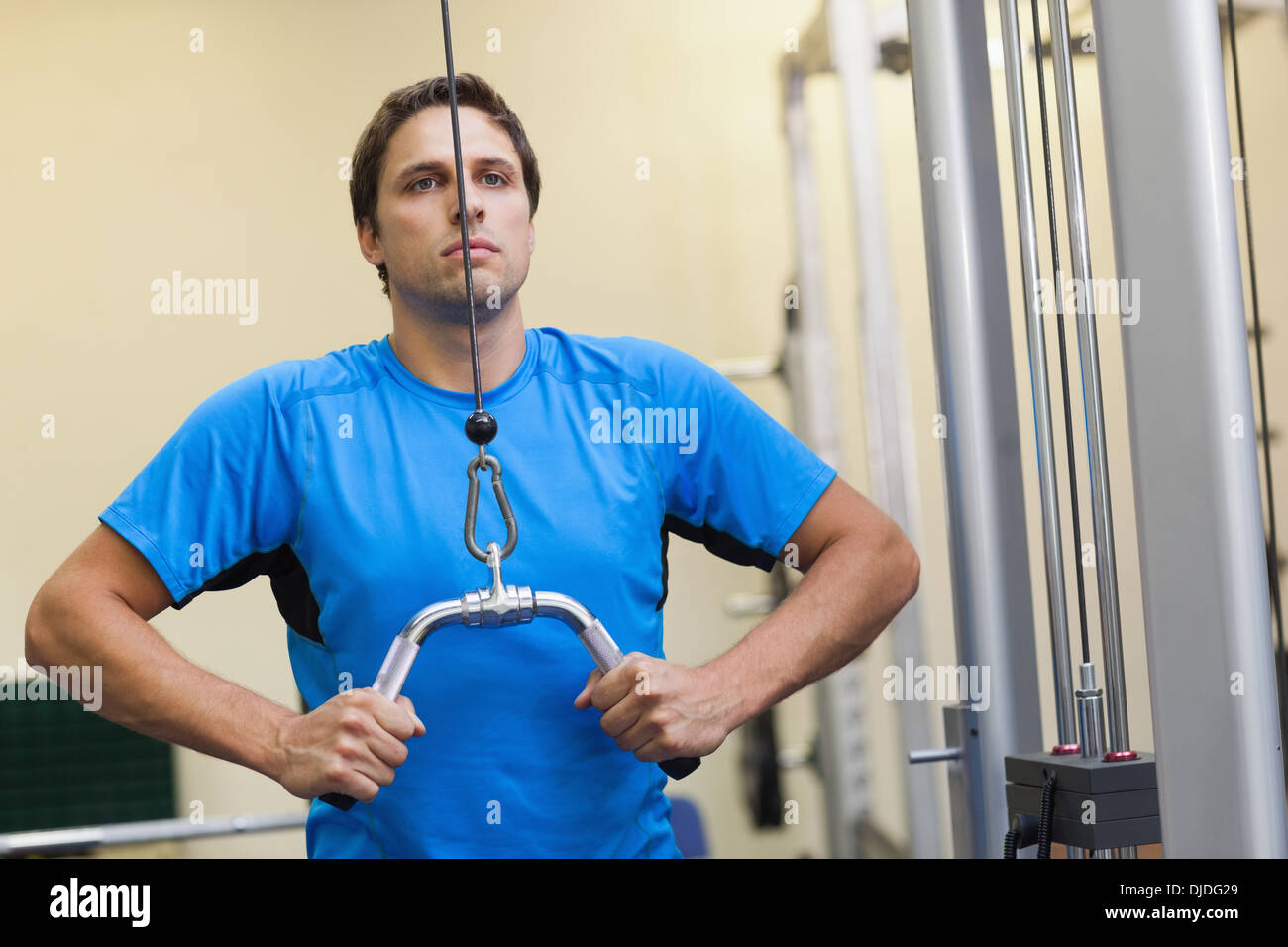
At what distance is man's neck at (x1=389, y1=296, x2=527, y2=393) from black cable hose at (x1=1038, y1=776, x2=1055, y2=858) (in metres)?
0.56

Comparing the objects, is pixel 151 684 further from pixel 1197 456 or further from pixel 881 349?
pixel 881 349

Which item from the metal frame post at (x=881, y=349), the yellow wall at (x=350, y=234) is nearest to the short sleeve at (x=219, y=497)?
the metal frame post at (x=881, y=349)

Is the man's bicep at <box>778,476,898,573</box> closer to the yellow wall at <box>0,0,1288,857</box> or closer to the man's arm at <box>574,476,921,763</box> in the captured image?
the man's arm at <box>574,476,921,763</box>

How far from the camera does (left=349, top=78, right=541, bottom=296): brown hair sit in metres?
1.03

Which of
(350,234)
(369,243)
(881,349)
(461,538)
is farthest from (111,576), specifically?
(350,234)

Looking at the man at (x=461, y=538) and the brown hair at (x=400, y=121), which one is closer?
the man at (x=461, y=538)

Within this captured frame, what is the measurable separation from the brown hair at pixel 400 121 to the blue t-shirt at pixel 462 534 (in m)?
0.17

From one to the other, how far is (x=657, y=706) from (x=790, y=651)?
18cm

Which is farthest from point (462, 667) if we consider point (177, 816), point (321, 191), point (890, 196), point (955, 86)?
point (890, 196)

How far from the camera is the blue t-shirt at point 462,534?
0.92m

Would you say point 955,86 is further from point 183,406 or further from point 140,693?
point 183,406

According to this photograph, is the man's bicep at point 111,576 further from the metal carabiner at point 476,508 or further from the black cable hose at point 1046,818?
the black cable hose at point 1046,818
